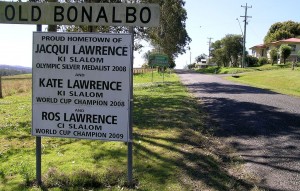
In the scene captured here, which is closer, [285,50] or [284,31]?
[285,50]

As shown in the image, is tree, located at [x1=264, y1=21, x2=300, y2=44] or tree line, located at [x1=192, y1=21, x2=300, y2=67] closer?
tree line, located at [x1=192, y1=21, x2=300, y2=67]

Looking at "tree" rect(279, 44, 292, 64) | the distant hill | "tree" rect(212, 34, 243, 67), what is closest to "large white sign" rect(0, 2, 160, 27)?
the distant hill

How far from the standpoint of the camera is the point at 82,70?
5238 mm

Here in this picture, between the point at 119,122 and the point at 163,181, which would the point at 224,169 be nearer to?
the point at 163,181

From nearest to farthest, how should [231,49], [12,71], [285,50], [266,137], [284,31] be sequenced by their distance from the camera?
[266,137]
[285,50]
[231,49]
[12,71]
[284,31]

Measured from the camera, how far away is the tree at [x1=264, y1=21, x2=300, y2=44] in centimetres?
9256

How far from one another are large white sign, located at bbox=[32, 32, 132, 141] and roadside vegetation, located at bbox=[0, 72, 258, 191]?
2.30ft

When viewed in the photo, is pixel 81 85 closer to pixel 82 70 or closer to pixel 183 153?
pixel 82 70

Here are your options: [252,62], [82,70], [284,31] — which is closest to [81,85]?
[82,70]

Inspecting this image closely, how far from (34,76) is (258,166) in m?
3.79

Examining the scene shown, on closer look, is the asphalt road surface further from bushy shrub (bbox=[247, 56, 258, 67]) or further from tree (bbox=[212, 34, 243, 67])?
tree (bbox=[212, 34, 243, 67])

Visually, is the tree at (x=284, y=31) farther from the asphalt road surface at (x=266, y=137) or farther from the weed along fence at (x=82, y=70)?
the weed along fence at (x=82, y=70)

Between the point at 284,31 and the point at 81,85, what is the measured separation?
311 ft

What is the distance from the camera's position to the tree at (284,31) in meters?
92.6
